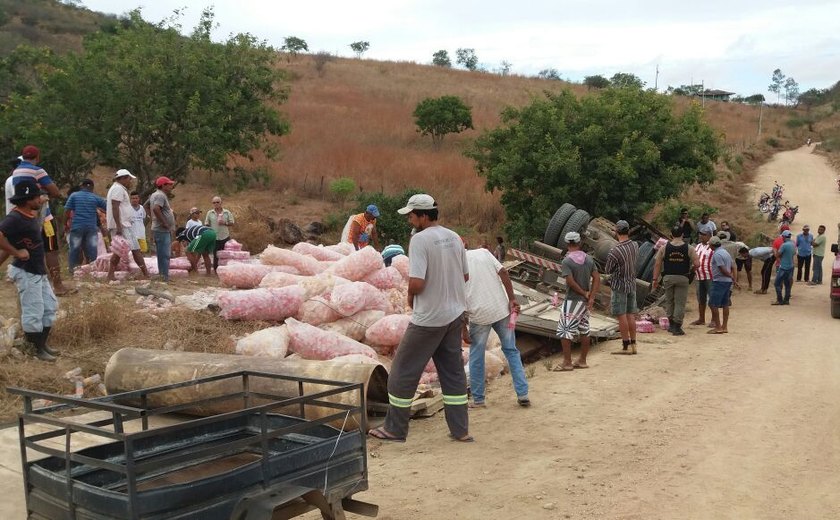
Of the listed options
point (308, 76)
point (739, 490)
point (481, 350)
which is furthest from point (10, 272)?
point (308, 76)

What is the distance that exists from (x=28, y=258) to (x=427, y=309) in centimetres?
413

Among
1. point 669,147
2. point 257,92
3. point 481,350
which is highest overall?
point 257,92

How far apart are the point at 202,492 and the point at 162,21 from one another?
19.1 metres

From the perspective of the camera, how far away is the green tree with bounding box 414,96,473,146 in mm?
37094

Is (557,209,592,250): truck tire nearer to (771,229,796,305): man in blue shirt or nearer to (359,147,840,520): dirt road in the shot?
(771,229,796,305): man in blue shirt

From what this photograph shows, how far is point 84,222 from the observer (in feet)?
36.6

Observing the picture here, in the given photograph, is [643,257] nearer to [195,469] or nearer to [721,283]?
[721,283]

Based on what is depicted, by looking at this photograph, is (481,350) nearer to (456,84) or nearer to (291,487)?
(291,487)

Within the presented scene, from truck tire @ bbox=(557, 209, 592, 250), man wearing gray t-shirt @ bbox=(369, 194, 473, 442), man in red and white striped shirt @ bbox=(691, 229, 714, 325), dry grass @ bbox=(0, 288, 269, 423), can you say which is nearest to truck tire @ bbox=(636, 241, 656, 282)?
truck tire @ bbox=(557, 209, 592, 250)

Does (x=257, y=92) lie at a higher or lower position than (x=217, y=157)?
higher

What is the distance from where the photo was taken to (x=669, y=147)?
62.1ft

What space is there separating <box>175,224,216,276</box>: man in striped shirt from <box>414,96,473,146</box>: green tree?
25.5 metres

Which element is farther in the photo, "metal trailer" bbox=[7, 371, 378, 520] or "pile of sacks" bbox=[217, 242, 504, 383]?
"pile of sacks" bbox=[217, 242, 504, 383]

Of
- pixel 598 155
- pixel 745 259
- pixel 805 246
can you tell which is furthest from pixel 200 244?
pixel 805 246
